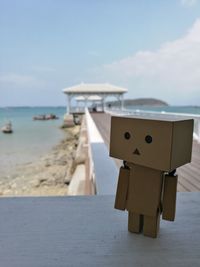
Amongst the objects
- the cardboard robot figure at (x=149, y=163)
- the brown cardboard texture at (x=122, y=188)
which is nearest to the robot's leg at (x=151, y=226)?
the cardboard robot figure at (x=149, y=163)

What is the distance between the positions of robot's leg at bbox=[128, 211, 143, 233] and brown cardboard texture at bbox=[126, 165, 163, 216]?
0.18 ft

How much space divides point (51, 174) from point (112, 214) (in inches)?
328

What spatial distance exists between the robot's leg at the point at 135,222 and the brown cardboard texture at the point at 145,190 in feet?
0.18

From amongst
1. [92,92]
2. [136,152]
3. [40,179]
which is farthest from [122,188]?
[92,92]

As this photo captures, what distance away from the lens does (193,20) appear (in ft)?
19.0

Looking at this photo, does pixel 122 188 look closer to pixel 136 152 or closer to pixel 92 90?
pixel 136 152

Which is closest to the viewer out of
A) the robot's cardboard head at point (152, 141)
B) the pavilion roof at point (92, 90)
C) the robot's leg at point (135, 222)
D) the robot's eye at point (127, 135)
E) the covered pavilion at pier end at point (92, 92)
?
the robot's cardboard head at point (152, 141)

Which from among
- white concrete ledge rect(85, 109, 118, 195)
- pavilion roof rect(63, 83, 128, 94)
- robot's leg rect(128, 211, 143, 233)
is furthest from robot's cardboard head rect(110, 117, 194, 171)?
pavilion roof rect(63, 83, 128, 94)

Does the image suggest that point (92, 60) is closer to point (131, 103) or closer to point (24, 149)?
point (24, 149)

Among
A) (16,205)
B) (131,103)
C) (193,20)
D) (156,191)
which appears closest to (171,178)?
(156,191)

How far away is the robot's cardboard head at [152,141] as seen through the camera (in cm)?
106

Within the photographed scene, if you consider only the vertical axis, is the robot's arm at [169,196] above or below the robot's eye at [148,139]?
below

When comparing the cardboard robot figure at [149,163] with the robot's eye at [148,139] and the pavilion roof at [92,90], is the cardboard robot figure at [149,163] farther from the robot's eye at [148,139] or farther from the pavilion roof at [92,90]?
the pavilion roof at [92,90]

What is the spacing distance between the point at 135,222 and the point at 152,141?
19.1 inches
